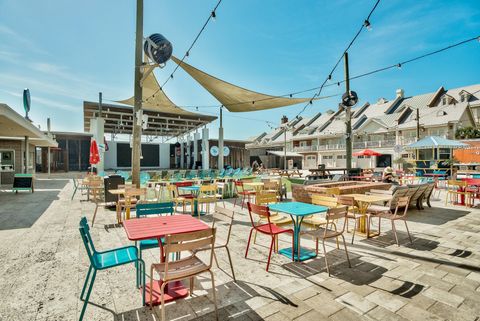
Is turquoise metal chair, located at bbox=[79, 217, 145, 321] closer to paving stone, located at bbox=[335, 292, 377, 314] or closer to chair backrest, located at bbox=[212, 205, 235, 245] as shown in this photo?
chair backrest, located at bbox=[212, 205, 235, 245]

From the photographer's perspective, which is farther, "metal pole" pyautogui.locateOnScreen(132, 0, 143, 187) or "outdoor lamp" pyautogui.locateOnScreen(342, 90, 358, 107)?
"outdoor lamp" pyautogui.locateOnScreen(342, 90, 358, 107)

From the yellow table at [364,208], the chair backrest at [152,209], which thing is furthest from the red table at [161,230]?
the yellow table at [364,208]

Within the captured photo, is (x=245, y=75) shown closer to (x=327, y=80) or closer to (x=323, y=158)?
(x=327, y=80)

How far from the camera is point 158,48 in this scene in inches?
209

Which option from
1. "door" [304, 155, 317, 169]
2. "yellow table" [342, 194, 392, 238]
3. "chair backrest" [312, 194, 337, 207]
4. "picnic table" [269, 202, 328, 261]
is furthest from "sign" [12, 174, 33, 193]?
"door" [304, 155, 317, 169]

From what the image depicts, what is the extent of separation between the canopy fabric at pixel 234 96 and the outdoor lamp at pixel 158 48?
1.67m

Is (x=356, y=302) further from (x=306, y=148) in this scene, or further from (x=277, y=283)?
(x=306, y=148)

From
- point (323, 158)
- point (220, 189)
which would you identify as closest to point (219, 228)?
point (220, 189)

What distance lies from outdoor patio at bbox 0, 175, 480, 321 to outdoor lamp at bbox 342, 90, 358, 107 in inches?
181

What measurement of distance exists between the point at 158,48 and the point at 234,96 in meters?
3.71

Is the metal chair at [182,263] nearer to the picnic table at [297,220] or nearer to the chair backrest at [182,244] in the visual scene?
the chair backrest at [182,244]

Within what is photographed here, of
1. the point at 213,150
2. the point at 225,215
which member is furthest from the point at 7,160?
the point at 225,215

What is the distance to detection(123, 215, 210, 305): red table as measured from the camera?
2293 millimetres

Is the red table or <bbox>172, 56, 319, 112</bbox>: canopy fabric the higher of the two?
<bbox>172, 56, 319, 112</bbox>: canopy fabric
